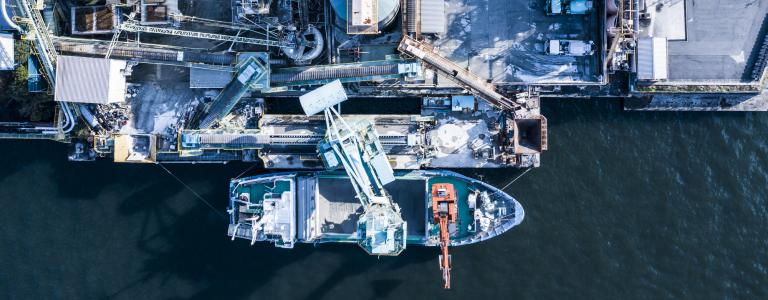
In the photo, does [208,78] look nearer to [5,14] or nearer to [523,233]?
[5,14]

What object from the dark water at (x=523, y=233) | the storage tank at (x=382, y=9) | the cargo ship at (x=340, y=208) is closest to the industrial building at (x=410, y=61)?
the storage tank at (x=382, y=9)

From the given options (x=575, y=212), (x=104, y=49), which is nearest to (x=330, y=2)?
(x=104, y=49)

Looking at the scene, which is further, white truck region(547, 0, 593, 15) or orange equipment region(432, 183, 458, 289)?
white truck region(547, 0, 593, 15)

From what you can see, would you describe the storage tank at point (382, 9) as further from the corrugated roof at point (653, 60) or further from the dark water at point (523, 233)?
the corrugated roof at point (653, 60)

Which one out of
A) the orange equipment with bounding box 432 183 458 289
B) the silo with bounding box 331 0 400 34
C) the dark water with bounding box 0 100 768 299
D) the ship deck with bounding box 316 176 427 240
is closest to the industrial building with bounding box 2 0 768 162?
the silo with bounding box 331 0 400 34

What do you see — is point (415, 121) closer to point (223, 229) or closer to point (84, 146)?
point (223, 229)

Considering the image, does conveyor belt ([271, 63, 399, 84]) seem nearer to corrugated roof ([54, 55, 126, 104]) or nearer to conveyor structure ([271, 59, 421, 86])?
conveyor structure ([271, 59, 421, 86])

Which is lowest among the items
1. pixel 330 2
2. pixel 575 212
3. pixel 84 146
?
pixel 575 212
